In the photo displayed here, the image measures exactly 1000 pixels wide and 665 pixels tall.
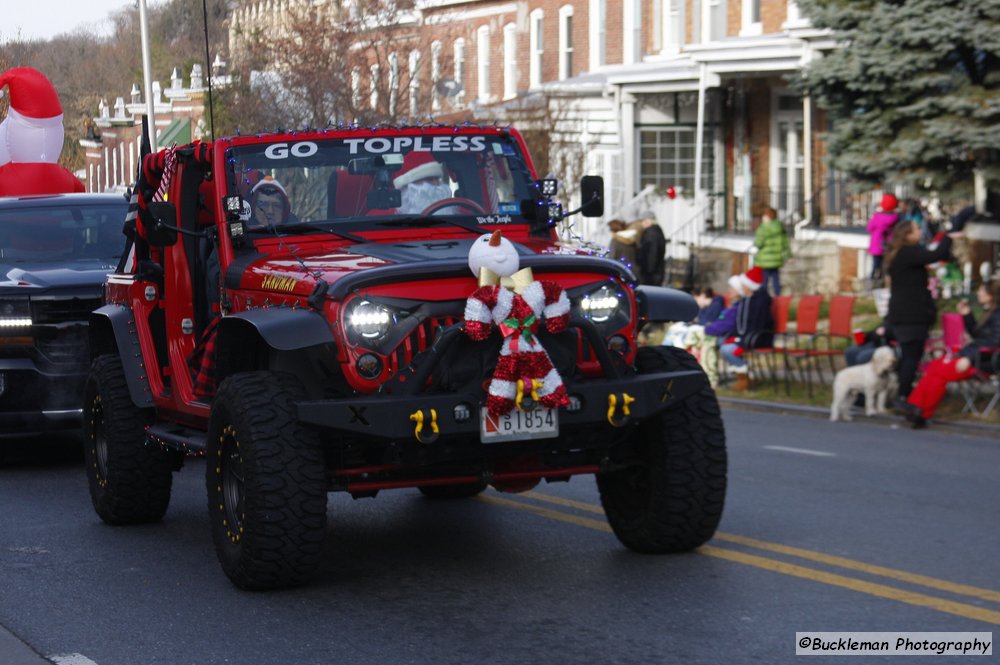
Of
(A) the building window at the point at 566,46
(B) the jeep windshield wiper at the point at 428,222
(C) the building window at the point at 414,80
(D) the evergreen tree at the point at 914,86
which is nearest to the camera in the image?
(B) the jeep windshield wiper at the point at 428,222

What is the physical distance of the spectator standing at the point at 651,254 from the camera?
25.6 m

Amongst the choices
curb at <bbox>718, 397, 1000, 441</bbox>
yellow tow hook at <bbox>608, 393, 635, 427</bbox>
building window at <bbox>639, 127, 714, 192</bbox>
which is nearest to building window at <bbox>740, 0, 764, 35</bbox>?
building window at <bbox>639, 127, 714, 192</bbox>

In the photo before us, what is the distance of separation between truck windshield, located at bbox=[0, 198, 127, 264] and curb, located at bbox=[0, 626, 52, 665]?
6.62 metres

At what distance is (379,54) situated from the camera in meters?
28.6

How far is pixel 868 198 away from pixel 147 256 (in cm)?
2065

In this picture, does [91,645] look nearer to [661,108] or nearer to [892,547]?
[892,547]

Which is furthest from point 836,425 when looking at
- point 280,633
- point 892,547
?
point 280,633

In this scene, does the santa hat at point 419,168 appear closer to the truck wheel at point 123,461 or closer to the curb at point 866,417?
the truck wheel at point 123,461

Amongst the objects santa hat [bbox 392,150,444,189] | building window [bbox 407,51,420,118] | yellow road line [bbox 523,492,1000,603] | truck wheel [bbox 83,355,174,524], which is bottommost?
yellow road line [bbox 523,492,1000,603]

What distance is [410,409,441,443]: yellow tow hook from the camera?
283 inches

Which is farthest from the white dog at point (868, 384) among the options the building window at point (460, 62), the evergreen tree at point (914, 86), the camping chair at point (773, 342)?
the building window at point (460, 62)

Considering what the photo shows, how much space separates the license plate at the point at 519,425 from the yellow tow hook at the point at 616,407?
11.0 inches

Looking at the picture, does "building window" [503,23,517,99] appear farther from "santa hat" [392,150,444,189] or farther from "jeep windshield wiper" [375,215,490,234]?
"jeep windshield wiper" [375,215,490,234]

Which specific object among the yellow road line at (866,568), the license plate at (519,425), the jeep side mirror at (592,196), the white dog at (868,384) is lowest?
the white dog at (868,384)
